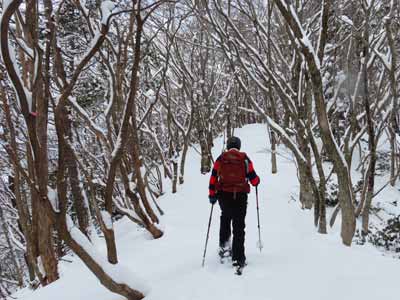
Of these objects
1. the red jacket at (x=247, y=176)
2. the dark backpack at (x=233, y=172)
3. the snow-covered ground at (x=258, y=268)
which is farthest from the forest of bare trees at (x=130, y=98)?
the dark backpack at (x=233, y=172)

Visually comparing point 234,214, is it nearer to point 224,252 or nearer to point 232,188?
point 232,188

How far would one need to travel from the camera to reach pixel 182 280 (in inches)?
179

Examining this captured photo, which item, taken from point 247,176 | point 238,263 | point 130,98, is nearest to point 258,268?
point 238,263

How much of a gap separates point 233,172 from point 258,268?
1352 mm

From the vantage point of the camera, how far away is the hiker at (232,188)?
16.4 ft

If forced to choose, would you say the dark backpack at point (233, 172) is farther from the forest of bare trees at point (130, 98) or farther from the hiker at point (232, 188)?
the forest of bare trees at point (130, 98)

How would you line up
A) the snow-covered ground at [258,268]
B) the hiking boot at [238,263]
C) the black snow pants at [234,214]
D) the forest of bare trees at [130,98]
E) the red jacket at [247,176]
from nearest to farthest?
the forest of bare trees at [130,98], the snow-covered ground at [258,268], the hiking boot at [238,263], the black snow pants at [234,214], the red jacket at [247,176]

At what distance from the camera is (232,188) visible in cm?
502

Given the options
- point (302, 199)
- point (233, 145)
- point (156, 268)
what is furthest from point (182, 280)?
point (302, 199)

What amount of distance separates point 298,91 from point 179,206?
4.73m

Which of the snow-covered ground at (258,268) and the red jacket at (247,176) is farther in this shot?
the red jacket at (247,176)

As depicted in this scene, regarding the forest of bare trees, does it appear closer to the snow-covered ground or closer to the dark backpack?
the snow-covered ground

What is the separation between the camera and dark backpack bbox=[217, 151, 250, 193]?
5.02m

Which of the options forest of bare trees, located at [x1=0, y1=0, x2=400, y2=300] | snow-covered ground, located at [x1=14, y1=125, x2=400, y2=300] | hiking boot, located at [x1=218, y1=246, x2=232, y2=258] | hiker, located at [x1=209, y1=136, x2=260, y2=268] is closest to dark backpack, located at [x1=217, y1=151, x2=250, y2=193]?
hiker, located at [x1=209, y1=136, x2=260, y2=268]
